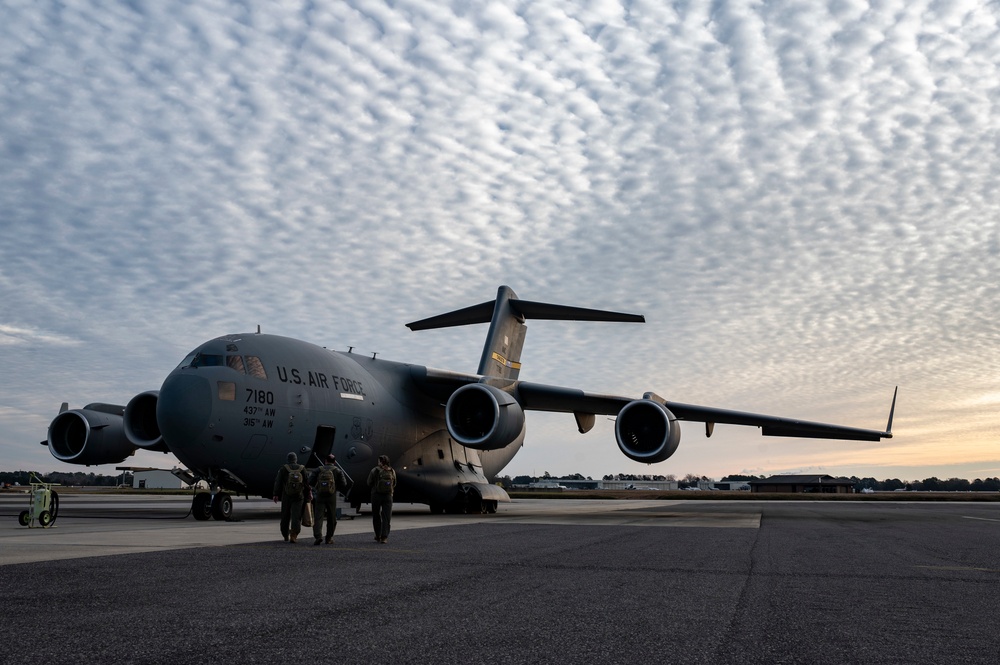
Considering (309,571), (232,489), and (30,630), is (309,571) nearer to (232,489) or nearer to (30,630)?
(30,630)

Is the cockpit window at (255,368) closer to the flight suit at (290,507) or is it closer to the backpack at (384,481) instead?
the flight suit at (290,507)

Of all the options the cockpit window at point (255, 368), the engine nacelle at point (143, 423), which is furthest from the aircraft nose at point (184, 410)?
the engine nacelle at point (143, 423)

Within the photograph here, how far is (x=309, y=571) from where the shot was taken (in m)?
8.17

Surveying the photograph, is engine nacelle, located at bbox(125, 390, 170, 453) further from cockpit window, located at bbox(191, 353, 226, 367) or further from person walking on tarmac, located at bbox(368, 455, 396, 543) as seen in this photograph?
person walking on tarmac, located at bbox(368, 455, 396, 543)

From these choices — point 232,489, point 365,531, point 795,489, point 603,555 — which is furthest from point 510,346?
point 795,489

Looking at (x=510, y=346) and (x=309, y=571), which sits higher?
(x=510, y=346)

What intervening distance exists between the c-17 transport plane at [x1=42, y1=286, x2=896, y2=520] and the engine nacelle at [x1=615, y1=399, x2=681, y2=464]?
0.04 meters

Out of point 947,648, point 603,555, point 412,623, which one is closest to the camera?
point 947,648

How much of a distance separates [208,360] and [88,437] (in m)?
6.88

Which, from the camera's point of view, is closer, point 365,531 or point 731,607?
point 731,607

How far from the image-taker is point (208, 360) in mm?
17750

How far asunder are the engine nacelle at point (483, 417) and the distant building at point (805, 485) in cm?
9012

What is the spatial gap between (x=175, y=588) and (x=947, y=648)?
5.67 m

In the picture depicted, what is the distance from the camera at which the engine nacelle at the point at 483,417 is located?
68.5 feet
